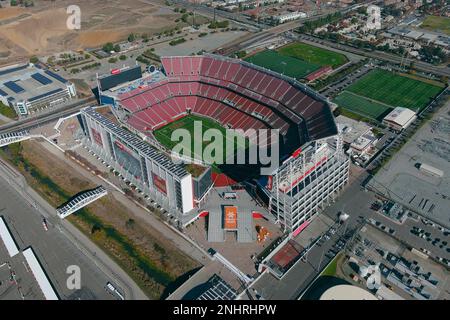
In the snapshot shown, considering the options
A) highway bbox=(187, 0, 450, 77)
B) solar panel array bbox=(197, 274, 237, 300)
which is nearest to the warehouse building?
highway bbox=(187, 0, 450, 77)

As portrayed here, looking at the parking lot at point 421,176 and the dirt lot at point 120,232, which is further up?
the parking lot at point 421,176

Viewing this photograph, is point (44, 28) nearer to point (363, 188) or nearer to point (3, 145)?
point (3, 145)

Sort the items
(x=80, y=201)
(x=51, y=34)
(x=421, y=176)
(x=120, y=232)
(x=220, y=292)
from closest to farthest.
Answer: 1. (x=220, y=292)
2. (x=120, y=232)
3. (x=80, y=201)
4. (x=421, y=176)
5. (x=51, y=34)

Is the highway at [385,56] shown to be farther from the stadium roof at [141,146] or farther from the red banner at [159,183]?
the red banner at [159,183]

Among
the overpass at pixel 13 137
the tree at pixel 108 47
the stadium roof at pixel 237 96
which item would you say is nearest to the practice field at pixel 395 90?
the stadium roof at pixel 237 96

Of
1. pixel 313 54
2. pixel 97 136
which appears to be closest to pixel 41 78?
pixel 97 136

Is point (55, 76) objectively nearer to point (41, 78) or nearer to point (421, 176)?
point (41, 78)
